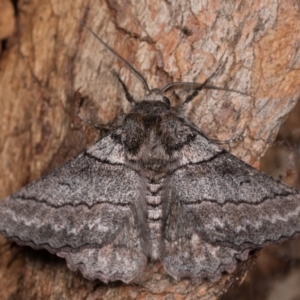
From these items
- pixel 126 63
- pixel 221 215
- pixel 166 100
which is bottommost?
pixel 221 215

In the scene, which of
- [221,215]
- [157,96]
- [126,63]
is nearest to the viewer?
[221,215]

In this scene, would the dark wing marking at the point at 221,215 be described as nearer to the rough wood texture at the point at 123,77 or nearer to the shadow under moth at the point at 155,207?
the shadow under moth at the point at 155,207

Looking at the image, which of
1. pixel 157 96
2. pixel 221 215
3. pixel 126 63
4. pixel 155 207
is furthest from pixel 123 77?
pixel 221 215

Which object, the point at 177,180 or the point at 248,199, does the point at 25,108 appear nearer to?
the point at 177,180

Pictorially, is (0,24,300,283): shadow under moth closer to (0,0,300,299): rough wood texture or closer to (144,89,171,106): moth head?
(144,89,171,106): moth head

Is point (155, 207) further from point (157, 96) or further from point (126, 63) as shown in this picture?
point (126, 63)

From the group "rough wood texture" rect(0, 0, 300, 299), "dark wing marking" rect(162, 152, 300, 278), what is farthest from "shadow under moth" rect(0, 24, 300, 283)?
"rough wood texture" rect(0, 0, 300, 299)
